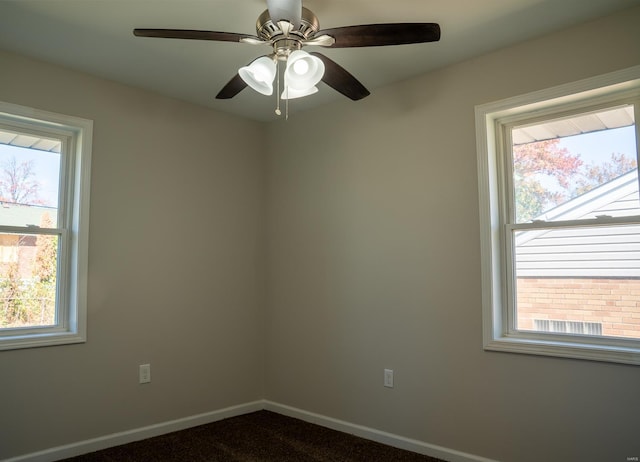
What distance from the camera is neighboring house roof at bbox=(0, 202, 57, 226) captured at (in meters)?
3.02

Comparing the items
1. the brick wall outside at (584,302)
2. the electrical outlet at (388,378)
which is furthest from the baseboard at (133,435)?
the brick wall outside at (584,302)

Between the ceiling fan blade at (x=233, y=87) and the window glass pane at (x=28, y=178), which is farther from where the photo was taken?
the window glass pane at (x=28, y=178)

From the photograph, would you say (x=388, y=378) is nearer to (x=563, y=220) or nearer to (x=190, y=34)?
(x=563, y=220)

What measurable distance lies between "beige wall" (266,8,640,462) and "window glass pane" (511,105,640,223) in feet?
0.85

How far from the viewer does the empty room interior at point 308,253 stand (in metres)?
2.59

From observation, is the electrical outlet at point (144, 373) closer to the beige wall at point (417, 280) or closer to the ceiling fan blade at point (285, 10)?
the beige wall at point (417, 280)

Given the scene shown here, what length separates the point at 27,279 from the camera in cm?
308

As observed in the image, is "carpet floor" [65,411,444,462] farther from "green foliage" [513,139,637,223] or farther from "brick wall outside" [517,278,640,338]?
"green foliage" [513,139,637,223]

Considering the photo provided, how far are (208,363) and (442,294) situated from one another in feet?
6.14

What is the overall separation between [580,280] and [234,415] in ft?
8.78

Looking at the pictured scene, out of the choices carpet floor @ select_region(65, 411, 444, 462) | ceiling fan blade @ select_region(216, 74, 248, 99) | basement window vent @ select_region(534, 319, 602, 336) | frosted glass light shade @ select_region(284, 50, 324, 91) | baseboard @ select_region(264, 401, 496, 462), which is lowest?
carpet floor @ select_region(65, 411, 444, 462)

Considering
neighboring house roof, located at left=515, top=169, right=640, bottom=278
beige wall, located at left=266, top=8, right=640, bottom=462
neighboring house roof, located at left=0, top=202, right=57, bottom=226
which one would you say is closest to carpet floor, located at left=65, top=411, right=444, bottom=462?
beige wall, located at left=266, top=8, right=640, bottom=462

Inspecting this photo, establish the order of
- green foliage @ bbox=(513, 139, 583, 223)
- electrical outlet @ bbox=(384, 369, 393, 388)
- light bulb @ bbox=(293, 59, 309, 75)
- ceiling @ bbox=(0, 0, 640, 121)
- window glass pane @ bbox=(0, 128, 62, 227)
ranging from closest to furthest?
light bulb @ bbox=(293, 59, 309, 75) → ceiling @ bbox=(0, 0, 640, 121) → green foliage @ bbox=(513, 139, 583, 223) → window glass pane @ bbox=(0, 128, 62, 227) → electrical outlet @ bbox=(384, 369, 393, 388)

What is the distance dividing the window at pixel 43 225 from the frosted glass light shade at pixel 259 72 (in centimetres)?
158
